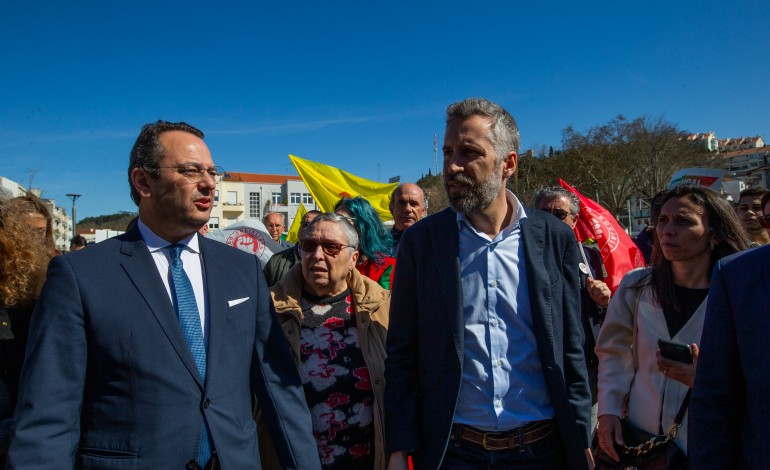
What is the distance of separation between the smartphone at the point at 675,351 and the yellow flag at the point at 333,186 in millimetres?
6279

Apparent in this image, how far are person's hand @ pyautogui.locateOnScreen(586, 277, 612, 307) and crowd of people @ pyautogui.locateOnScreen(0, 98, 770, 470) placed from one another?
0.82 metres

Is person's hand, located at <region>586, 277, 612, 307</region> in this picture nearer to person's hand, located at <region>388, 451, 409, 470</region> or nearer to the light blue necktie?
person's hand, located at <region>388, 451, 409, 470</region>

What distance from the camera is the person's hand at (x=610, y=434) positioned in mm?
2627

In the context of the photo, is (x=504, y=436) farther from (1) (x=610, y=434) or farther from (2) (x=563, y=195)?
(2) (x=563, y=195)

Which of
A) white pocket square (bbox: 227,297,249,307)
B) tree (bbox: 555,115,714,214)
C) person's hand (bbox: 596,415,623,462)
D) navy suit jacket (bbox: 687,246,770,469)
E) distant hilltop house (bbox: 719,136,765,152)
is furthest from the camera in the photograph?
distant hilltop house (bbox: 719,136,765,152)

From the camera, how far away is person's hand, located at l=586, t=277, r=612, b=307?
12.1 feet

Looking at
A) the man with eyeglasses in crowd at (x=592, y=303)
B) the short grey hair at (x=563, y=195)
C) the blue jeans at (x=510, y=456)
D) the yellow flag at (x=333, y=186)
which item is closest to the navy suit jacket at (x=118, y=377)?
the blue jeans at (x=510, y=456)

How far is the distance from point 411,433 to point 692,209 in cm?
188

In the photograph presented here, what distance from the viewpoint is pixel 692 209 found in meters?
2.79

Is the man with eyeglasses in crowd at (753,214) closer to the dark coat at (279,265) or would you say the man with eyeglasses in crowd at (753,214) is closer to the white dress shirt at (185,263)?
the dark coat at (279,265)

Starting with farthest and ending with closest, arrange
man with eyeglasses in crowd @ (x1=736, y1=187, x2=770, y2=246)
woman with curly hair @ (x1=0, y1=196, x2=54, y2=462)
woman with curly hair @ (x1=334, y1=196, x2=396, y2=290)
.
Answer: man with eyeglasses in crowd @ (x1=736, y1=187, x2=770, y2=246)
woman with curly hair @ (x1=334, y1=196, x2=396, y2=290)
woman with curly hair @ (x1=0, y1=196, x2=54, y2=462)

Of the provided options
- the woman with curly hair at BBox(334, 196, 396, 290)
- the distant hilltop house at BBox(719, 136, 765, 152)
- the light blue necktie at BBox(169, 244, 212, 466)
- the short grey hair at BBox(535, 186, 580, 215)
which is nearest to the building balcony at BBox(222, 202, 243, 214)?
the woman with curly hair at BBox(334, 196, 396, 290)

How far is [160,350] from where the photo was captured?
1.95m

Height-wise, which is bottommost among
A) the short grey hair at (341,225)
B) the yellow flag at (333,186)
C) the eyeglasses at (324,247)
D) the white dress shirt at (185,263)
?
the white dress shirt at (185,263)
